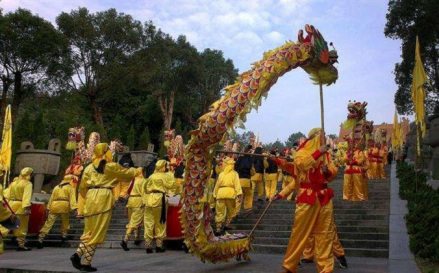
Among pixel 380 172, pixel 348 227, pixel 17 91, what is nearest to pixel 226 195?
pixel 348 227

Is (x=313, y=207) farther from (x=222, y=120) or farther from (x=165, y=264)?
(x=165, y=264)

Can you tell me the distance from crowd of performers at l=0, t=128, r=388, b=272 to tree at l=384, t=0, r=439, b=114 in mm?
14009

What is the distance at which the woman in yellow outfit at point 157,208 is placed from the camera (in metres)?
9.86

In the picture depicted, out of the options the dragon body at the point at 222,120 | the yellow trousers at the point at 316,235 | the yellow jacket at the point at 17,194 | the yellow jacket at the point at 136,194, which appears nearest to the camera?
the yellow trousers at the point at 316,235

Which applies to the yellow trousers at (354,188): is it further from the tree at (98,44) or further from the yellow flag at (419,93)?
the tree at (98,44)

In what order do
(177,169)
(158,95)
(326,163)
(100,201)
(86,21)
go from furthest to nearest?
(158,95)
(86,21)
(177,169)
(100,201)
(326,163)

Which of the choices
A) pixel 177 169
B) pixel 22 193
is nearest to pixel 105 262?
pixel 22 193

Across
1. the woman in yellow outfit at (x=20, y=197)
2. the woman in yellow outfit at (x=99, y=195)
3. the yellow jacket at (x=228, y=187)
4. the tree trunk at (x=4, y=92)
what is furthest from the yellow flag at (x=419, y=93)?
the tree trunk at (x=4, y=92)

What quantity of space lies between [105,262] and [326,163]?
4307 millimetres

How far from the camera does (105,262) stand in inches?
321

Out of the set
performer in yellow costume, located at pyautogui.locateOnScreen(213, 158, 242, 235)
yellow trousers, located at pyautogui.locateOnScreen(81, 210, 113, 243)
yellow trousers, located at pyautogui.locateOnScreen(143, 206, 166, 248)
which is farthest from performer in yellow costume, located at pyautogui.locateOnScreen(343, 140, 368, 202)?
yellow trousers, located at pyautogui.locateOnScreen(81, 210, 113, 243)

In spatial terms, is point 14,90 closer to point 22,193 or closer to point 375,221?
point 22,193

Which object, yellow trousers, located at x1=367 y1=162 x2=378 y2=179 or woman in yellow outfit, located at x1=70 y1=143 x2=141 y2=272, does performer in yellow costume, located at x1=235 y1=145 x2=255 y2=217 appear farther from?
yellow trousers, located at x1=367 y1=162 x2=378 y2=179

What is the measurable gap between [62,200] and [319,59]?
25.6ft
